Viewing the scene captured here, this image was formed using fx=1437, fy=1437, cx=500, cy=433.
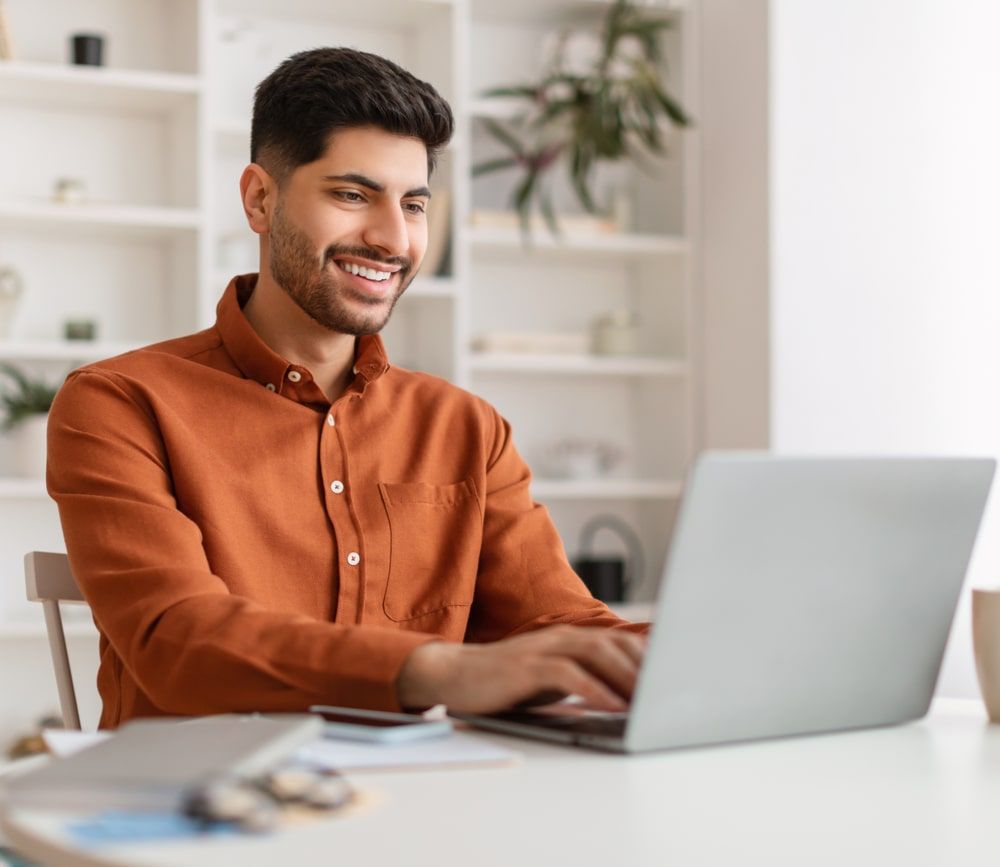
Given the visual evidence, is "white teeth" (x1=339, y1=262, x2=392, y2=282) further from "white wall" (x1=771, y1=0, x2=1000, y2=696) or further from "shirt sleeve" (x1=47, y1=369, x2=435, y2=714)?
"white wall" (x1=771, y1=0, x2=1000, y2=696)

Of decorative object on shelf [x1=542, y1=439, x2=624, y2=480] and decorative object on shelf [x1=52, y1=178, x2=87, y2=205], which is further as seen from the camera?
decorative object on shelf [x1=542, y1=439, x2=624, y2=480]

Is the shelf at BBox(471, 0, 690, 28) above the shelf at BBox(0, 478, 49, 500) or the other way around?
above

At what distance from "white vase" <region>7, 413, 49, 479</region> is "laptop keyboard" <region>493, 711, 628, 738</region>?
251 cm

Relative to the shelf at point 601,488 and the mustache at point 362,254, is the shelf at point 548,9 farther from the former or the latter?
the mustache at point 362,254

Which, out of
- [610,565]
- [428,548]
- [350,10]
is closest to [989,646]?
[428,548]

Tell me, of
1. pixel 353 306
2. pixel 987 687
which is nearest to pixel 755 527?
pixel 987 687

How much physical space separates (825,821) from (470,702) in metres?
0.31

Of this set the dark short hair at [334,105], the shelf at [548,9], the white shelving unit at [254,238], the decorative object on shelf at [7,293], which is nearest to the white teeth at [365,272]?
the dark short hair at [334,105]

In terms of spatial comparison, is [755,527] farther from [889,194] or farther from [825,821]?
[889,194]

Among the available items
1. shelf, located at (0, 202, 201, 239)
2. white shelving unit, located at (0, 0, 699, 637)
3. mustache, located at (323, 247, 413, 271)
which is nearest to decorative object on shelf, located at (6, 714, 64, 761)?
white shelving unit, located at (0, 0, 699, 637)

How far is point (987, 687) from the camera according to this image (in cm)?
127

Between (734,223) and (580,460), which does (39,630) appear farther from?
(734,223)

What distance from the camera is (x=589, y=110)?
3.75 m

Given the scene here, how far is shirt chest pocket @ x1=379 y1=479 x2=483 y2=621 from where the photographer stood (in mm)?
1686
